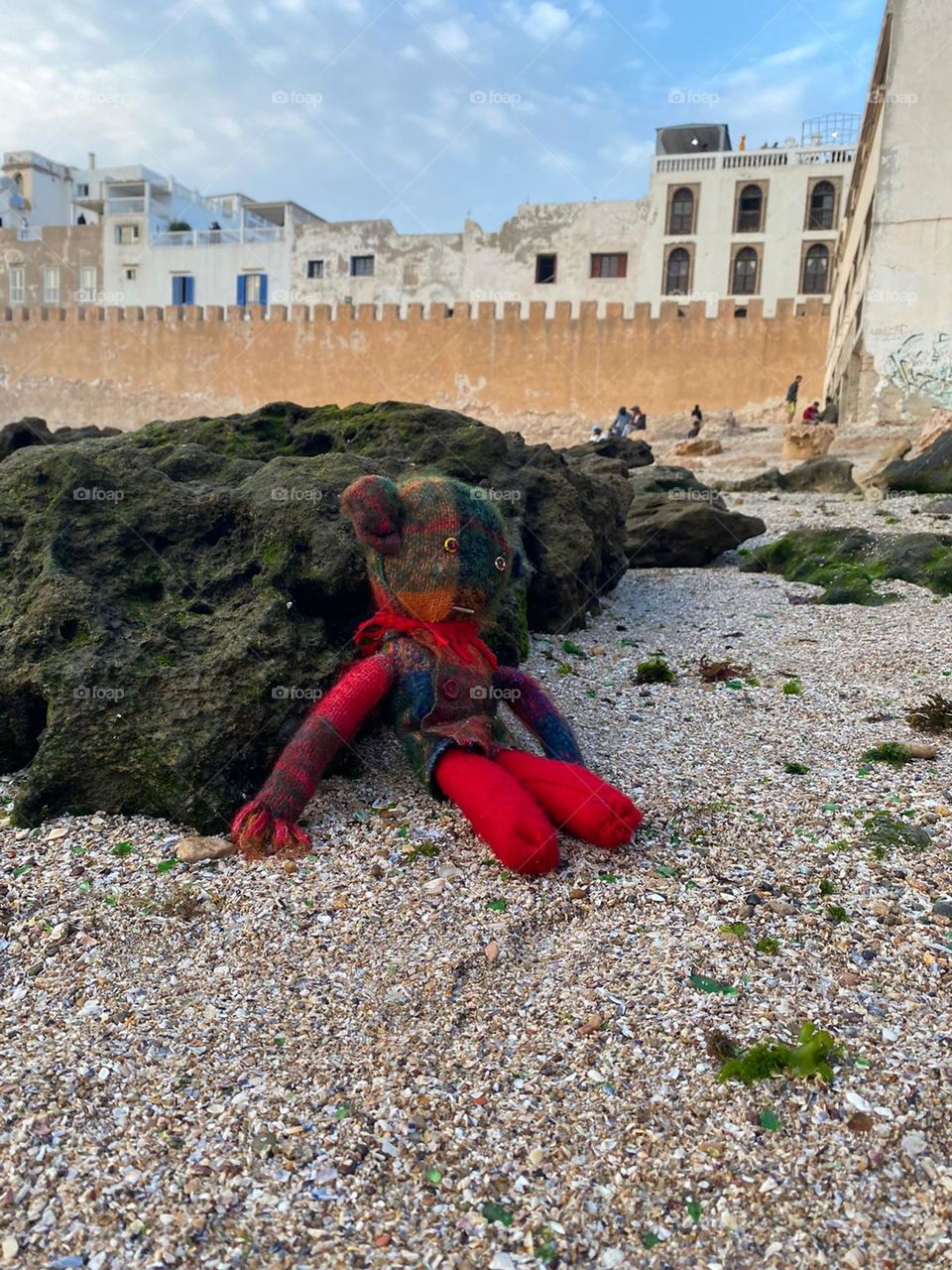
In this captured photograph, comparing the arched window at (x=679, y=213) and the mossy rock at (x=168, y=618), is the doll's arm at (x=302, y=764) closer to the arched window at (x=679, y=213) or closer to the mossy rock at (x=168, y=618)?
the mossy rock at (x=168, y=618)

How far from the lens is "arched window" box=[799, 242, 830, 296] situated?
3476cm

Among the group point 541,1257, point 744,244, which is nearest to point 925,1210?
point 541,1257

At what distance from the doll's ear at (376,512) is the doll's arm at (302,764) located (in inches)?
17.1

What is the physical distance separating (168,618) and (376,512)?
105cm

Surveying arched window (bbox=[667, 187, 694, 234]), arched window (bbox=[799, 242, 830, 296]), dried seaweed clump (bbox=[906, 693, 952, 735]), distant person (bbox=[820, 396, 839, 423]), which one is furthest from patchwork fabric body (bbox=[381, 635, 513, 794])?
arched window (bbox=[667, 187, 694, 234])

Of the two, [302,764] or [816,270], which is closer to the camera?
[302,764]

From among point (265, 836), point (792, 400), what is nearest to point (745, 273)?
point (792, 400)

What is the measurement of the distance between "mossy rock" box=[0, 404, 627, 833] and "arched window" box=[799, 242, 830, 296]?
3465cm

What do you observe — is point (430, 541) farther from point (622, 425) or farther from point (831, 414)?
point (622, 425)

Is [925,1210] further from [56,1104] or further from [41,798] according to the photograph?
[41,798]

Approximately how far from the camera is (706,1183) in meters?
1.93

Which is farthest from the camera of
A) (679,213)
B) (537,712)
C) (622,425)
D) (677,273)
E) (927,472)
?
(677,273)

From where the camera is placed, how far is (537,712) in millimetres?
3641

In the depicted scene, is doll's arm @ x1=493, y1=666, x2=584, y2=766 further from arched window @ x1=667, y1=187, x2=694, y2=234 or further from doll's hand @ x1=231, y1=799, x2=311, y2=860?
arched window @ x1=667, y1=187, x2=694, y2=234
